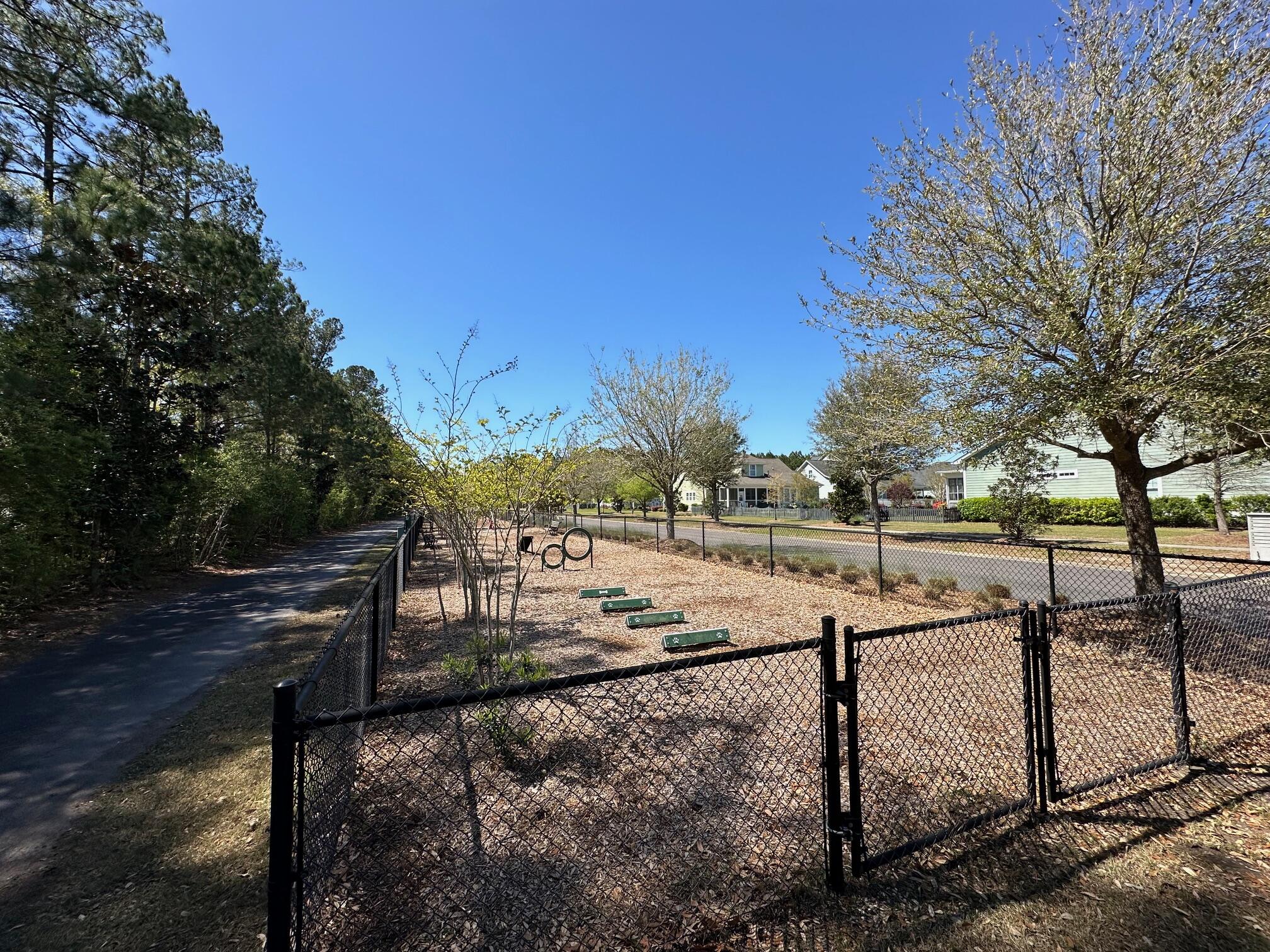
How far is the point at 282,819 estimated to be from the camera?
5.04ft

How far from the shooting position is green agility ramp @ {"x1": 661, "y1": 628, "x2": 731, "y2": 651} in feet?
20.1

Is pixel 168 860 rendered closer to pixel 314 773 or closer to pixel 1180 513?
pixel 314 773

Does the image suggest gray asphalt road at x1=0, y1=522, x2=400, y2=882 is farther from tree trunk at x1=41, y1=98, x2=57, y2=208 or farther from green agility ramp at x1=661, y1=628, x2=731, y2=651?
tree trunk at x1=41, y1=98, x2=57, y2=208

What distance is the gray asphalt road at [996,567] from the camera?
9633mm

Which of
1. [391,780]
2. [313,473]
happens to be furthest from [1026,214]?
[313,473]

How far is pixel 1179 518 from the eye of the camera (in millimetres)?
20281

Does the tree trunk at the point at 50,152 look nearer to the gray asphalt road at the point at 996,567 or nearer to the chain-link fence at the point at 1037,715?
the chain-link fence at the point at 1037,715

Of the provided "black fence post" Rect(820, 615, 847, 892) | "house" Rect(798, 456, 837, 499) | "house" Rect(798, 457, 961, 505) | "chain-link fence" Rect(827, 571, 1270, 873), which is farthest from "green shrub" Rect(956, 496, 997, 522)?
"black fence post" Rect(820, 615, 847, 892)

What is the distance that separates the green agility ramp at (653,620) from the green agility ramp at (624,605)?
1014mm

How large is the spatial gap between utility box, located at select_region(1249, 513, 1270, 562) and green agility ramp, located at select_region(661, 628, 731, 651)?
12854 mm

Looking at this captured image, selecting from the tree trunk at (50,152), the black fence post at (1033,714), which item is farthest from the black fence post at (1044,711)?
the tree trunk at (50,152)

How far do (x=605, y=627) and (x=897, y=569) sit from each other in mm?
6683

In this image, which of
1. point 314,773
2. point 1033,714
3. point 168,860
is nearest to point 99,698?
point 168,860

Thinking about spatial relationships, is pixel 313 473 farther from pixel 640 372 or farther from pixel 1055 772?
pixel 1055 772
